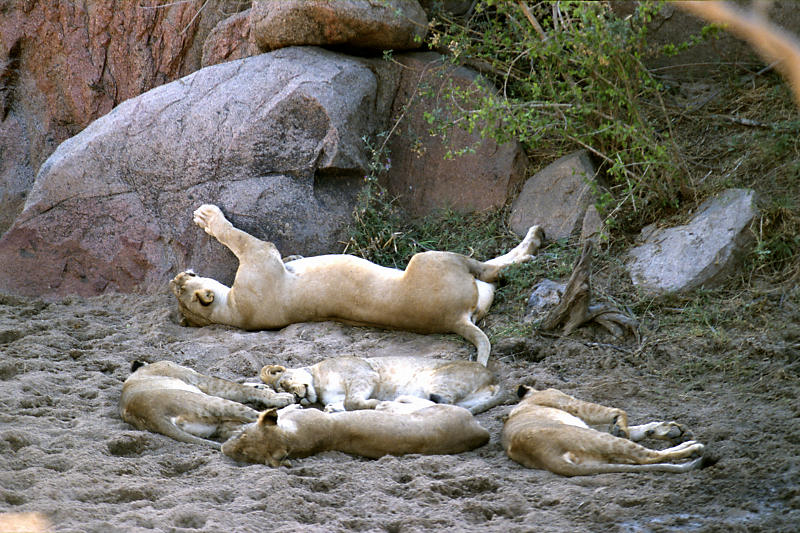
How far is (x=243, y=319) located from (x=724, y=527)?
3.94 metres

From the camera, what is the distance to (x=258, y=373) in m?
5.63

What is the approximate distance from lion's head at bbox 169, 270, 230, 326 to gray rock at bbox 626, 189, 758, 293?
2.94 m

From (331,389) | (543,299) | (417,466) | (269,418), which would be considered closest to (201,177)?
(331,389)

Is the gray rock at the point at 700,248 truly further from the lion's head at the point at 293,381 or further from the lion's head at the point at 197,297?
the lion's head at the point at 197,297

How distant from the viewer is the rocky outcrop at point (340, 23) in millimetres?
7230

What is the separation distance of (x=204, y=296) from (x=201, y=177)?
3.95ft

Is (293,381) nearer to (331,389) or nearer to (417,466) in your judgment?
(331,389)

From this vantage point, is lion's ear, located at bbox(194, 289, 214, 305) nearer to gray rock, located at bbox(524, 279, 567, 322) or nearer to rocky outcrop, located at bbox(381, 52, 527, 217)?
rocky outcrop, located at bbox(381, 52, 527, 217)

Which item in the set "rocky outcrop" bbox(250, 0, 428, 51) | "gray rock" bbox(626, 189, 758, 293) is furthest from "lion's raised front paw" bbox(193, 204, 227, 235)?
"gray rock" bbox(626, 189, 758, 293)

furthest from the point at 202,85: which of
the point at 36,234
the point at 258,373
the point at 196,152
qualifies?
the point at 258,373

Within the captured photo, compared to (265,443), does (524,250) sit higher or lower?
higher

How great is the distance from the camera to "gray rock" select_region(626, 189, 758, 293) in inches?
221

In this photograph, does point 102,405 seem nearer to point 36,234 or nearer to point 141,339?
point 141,339

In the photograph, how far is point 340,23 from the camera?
7.32 meters
